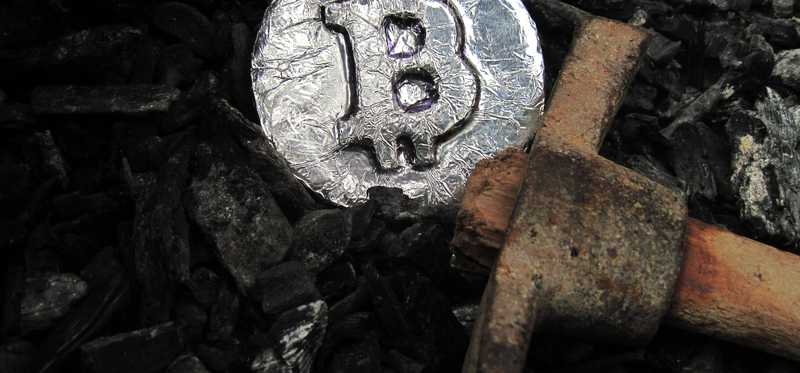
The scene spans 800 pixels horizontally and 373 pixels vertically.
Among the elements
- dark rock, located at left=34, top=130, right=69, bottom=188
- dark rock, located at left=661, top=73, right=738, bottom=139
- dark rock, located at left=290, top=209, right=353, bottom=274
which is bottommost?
dark rock, located at left=290, top=209, right=353, bottom=274

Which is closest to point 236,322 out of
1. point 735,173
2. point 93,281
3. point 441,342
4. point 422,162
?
point 93,281

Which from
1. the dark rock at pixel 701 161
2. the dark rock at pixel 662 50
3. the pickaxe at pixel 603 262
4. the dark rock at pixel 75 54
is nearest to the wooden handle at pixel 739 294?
the pickaxe at pixel 603 262

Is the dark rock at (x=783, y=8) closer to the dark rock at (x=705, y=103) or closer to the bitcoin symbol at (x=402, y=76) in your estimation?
the dark rock at (x=705, y=103)

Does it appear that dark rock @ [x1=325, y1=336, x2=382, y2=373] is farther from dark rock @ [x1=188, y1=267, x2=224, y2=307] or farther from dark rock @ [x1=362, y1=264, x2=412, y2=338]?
dark rock @ [x1=188, y1=267, x2=224, y2=307]

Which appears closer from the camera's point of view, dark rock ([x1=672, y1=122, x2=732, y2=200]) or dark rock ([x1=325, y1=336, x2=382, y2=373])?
dark rock ([x1=325, y1=336, x2=382, y2=373])

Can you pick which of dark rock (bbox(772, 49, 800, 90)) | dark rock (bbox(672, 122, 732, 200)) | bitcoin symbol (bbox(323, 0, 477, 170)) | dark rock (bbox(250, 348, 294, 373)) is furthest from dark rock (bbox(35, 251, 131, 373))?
dark rock (bbox(772, 49, 800, 90))

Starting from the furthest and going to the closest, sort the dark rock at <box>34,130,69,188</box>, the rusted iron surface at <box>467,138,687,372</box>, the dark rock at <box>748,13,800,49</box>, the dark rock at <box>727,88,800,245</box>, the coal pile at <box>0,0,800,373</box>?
the dark rock at <box>748,13,800,49</box> → the dark rock at <box>727,88,800,245</box> → the dark rock at <box>34,130,69,188</box> → the coal pile at <box>0,0,800,373</box> → the rusted iron surface at <box>467,138,687,372</box>
